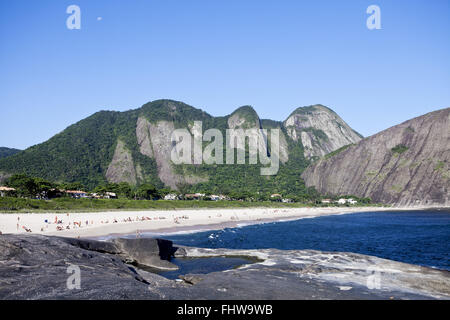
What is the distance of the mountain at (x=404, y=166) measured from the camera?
5891 inches

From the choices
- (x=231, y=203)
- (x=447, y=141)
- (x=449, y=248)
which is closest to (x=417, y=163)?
(x=447, y=141)

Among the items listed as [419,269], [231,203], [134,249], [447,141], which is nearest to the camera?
[419,269]

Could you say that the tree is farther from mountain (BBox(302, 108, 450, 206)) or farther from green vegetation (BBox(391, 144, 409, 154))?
green vegetation (BBox(391, 144, 409, 154))

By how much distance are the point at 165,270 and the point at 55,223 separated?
28.4 m

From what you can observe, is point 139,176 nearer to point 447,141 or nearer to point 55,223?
point 55,223

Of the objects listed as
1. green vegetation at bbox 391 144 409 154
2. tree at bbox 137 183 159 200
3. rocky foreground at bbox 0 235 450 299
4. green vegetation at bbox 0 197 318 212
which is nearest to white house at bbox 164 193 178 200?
tree at bbox 137 183 159 200

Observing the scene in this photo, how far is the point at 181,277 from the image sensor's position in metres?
17.1

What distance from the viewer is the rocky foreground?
36.7 feet

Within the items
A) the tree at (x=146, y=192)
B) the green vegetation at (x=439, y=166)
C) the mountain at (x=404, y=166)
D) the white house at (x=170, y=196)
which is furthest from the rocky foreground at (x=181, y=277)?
the green vegetation at (x=439, y=166)

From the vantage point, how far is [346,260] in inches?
891

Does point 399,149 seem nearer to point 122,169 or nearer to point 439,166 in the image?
point 439,166

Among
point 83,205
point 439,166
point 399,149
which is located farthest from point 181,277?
point 399,149

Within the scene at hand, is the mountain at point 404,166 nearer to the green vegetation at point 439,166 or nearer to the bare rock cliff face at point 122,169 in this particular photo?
the green vegetation at point 439,166

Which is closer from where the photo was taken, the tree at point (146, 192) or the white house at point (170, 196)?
the tree at point (146, 192)
